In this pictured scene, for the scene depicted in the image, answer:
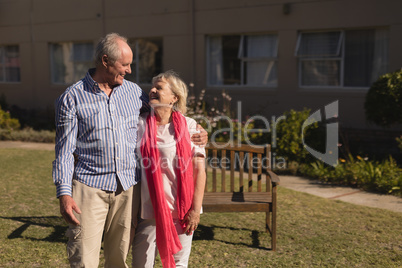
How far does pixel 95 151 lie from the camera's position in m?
3.25

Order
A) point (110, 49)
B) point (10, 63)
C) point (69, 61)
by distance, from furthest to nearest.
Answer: point (10, 63) → point (69, 61) → point (110, 49)

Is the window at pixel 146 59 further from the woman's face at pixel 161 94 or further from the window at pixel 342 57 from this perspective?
the woman's face at pixel 161 94

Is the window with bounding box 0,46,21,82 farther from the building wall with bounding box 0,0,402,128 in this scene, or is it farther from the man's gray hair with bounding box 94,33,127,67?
the man's gray hair with bounding box 94,33,127,67

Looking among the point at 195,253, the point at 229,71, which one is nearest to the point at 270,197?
the point at 195,253

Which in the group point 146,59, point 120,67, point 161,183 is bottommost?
point 161,183

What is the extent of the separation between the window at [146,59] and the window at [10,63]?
5182 millimetres

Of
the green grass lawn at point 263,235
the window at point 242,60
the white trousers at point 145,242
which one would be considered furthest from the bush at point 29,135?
the white trousers at point 145,242

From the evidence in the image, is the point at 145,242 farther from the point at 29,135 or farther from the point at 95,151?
the point at 29,135

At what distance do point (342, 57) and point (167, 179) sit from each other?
352 inches

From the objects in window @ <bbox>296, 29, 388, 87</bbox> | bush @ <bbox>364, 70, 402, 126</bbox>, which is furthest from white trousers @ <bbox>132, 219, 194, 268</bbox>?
window @ <bbox>296, 29, 388, 87</bbox>

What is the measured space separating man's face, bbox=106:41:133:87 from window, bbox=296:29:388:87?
8.88m

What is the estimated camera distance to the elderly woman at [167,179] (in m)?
3.40

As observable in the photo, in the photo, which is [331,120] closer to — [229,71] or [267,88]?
[267,88]

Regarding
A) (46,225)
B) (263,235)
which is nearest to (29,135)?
(46,225)
